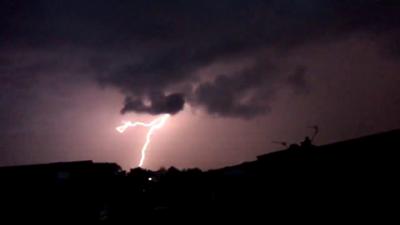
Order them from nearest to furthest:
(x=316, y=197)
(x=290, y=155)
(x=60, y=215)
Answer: (x=316, y=197) → (x=290, y=155) → (x=60, y=215)

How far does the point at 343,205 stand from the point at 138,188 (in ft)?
58.9

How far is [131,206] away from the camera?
87.1 ft

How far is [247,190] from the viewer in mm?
20656

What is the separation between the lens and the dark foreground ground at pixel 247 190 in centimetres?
1351

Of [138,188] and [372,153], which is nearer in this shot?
[372,153]

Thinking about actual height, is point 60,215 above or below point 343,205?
above

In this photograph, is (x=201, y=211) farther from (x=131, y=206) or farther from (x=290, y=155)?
(x=290, y=155)

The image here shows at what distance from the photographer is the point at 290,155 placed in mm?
17562

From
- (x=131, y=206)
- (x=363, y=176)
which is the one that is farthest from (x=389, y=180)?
(x=131, y=206)

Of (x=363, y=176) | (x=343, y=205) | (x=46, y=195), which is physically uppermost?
(x=46, y=195)

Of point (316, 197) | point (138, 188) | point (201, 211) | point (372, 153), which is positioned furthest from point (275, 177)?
point (138, 188)

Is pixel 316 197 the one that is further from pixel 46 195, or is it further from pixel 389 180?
pixel 46 195

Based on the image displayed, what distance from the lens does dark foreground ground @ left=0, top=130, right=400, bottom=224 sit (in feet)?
44.3

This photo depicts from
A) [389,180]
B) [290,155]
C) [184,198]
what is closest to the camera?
[389,180]
